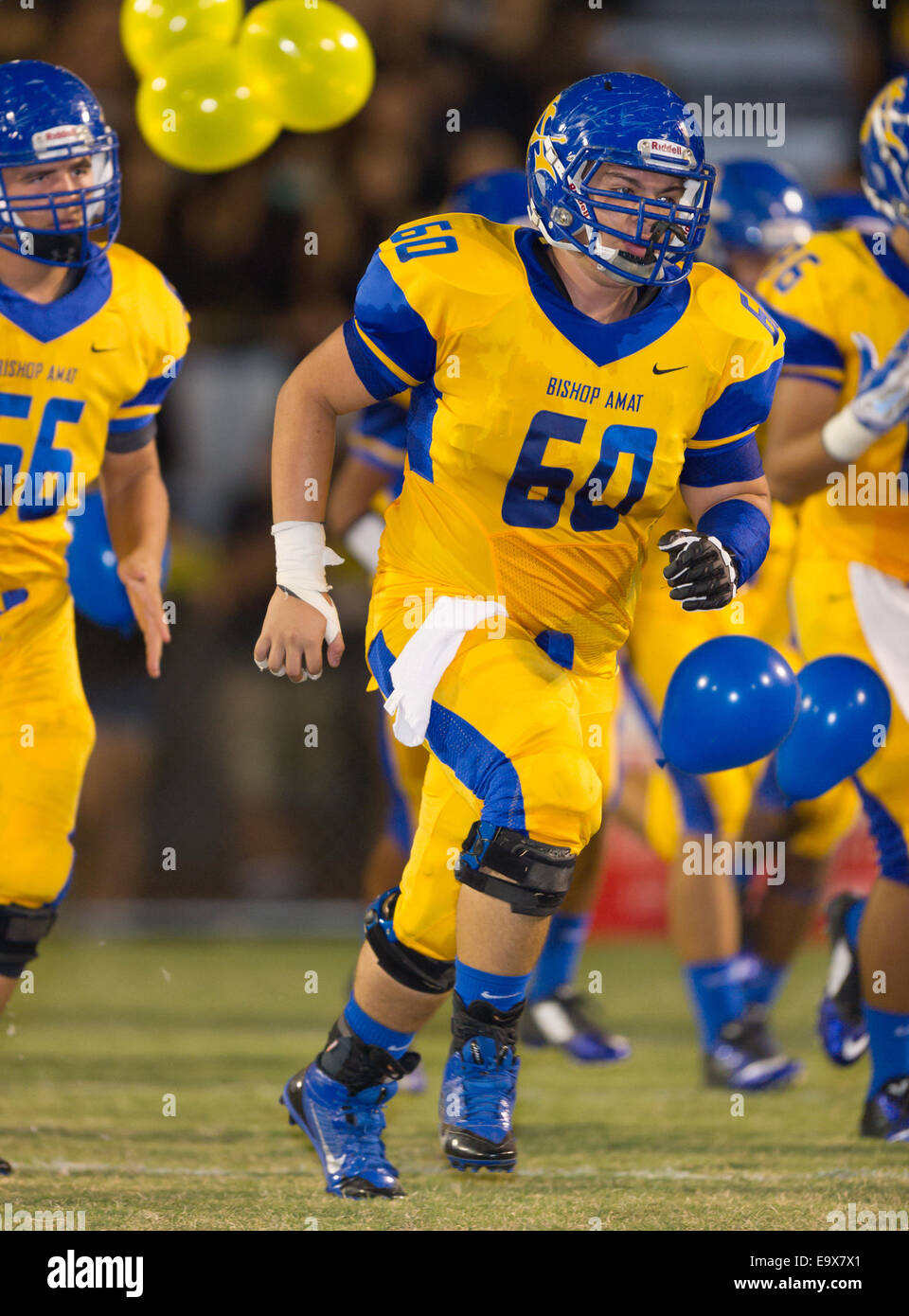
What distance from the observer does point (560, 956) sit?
17.6ft

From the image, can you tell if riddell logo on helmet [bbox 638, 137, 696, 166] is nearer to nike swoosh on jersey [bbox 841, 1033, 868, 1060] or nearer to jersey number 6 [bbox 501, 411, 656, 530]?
jersey number 6 [bbox 501, 411, 656, 530]

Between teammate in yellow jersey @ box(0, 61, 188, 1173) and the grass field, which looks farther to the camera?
teammate in yellow jersey @ box(0, 61, 188, 1173)

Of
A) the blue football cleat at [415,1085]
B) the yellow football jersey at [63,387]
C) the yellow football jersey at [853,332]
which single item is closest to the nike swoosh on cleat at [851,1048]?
the blue football cleat at [415,1085]

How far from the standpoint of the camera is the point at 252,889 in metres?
7.89

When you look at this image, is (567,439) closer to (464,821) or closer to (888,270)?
(464,821)

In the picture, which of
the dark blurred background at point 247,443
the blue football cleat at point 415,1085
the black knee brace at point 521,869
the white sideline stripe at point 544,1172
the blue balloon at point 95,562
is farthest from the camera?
the dark blurred background at point 247,443

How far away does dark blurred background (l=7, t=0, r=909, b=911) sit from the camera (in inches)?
301

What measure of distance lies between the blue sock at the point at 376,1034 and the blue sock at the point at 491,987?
0.29 meters

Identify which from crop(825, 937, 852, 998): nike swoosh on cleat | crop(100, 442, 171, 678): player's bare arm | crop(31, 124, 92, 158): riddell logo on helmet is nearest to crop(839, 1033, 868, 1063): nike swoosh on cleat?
crop(825, 937, 852, 998): nike swoosh on cleat

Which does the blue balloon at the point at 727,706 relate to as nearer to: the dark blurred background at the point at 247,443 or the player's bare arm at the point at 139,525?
the player's bare arm at the point at 139,525

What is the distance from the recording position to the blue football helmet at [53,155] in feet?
11.7

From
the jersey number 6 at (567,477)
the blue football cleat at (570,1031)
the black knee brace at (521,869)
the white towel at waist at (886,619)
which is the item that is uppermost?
the jersey number 6 at (567,477)

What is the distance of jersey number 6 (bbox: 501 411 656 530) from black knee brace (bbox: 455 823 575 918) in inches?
23.1
